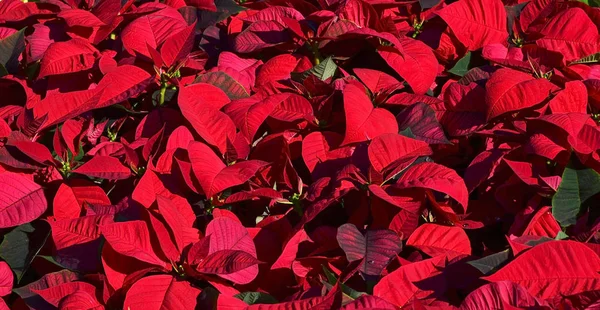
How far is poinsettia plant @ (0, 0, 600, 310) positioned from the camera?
1009mm

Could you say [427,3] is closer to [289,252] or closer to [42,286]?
[289,252]

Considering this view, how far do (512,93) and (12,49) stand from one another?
840 mm

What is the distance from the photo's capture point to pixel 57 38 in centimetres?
148

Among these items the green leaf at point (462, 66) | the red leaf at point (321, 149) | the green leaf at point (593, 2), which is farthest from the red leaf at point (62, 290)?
the green leaf at point (593, 2)

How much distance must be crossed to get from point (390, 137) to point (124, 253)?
38cm

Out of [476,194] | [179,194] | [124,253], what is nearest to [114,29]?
[179,194]

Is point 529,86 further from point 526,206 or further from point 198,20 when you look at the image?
point 198,20

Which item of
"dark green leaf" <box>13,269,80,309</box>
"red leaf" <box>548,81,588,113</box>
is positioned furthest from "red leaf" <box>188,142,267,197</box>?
"red leaf" <box>548,81,588,113</box>

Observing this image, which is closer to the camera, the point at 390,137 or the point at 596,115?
the point at 390,137

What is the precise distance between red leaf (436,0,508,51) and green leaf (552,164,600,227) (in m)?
0.35

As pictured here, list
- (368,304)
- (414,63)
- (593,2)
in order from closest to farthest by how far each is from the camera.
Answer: (368,304) < (414,63) < (593,2)

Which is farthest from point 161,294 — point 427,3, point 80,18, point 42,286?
point 427,3

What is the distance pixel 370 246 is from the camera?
1038 mm

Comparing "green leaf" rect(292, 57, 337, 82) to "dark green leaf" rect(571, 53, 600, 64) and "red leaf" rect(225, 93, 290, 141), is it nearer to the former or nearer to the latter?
"red leaf" rect(225, 93, 290, 141)
